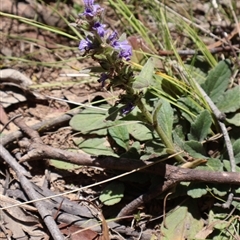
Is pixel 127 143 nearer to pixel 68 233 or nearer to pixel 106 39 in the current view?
pixel 68 233

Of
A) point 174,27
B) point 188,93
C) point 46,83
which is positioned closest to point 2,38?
point 46,83

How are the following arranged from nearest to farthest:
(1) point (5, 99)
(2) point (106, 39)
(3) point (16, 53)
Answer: (2) point (106, 39), (1) point (5, 99), (3) point (16, 53)

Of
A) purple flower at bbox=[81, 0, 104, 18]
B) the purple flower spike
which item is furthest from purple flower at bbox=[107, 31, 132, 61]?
purple flower at bbox=[81, 0, 104, 18]

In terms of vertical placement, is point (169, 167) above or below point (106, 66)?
below

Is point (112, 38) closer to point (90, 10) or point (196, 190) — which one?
point (90, 10)

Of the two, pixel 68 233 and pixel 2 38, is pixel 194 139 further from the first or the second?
pixel 2 38

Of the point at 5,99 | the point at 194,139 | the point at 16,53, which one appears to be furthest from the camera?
the point at 16,53

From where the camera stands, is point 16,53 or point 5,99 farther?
point 16,53

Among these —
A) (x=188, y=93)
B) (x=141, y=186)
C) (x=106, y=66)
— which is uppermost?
(x=106, y=66)
